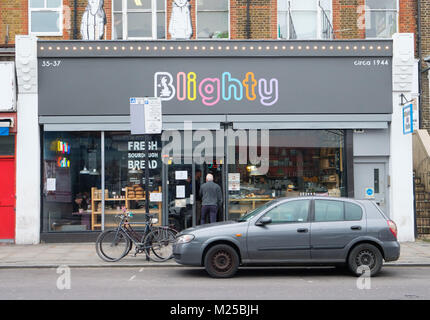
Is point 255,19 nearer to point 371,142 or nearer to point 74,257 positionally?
point 371,142

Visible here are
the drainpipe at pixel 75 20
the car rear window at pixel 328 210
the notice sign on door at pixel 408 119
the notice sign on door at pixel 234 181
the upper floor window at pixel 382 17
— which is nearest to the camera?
the car rear window at pixel 328 210

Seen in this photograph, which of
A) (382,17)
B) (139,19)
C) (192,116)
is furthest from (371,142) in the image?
(139,19)

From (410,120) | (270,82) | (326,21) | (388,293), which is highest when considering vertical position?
(326,21)

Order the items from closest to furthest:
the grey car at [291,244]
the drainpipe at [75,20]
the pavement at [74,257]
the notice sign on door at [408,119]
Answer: the grey car at [291,244] < the pavement at [74,257] < the notice sign on door at [408,119] < the drainpipe at [75,20]

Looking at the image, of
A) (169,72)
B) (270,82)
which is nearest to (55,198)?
(169,72)

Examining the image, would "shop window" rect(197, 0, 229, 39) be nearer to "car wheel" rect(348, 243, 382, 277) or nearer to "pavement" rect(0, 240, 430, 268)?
"pavement" rect(0, 240, 430, 268)

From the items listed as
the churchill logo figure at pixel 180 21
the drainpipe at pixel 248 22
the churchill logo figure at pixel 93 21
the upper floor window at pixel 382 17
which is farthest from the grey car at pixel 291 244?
the upper floor window at pixel 382 17

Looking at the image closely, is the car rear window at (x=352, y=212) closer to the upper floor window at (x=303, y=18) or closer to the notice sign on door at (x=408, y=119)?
the notice sign on door at (x=408, y=119)

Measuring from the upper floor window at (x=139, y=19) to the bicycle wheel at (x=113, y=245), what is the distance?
691 centimetres

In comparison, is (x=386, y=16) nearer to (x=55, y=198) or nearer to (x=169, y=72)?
(x=169, y=72)

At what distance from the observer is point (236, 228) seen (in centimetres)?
984

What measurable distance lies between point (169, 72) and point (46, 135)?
402cm

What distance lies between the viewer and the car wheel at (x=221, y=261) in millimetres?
9781

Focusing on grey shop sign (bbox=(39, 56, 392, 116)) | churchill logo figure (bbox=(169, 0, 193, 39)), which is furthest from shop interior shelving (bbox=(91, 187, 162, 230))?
churchill logo figure (bbox=(169, 0, 193, 39))
